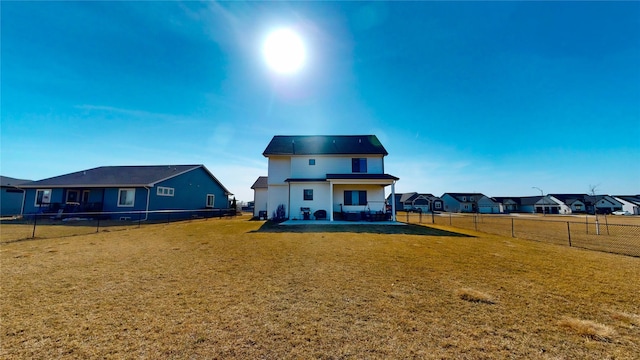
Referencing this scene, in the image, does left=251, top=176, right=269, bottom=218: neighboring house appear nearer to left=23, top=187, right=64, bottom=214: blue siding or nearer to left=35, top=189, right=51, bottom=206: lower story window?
left=23, top=187, right=64, bottom=214: blue siding

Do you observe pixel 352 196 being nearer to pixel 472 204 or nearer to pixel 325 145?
pixel 325 145

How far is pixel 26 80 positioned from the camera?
39.4ft

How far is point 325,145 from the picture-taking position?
20.7 m

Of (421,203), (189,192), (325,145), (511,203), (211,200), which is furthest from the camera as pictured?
(511,203)

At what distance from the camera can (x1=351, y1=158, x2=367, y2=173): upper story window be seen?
19516mm

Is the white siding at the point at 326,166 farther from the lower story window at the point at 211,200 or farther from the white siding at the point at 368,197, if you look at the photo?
the lower story window at the point at 211,200

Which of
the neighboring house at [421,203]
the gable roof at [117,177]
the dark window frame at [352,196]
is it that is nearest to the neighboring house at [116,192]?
the gable roof at [117,177]

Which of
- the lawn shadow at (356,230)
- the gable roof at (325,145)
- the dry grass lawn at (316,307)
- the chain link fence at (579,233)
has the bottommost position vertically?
the chain link fence at (579,233)

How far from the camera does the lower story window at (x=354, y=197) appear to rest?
60.7 ft

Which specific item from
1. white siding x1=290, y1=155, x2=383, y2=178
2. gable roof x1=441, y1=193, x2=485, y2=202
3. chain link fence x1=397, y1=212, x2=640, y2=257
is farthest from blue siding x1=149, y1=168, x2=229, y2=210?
gable roof x1=441, y1=193, x2=485, y2=202

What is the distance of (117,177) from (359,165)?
2097 centimetres

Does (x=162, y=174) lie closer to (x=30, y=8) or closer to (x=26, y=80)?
(x=26, y=80)

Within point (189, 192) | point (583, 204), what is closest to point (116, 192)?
point (189, 192)

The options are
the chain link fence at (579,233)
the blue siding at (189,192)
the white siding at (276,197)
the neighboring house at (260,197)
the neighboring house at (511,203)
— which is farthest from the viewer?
the neighboring house at (511,203)
